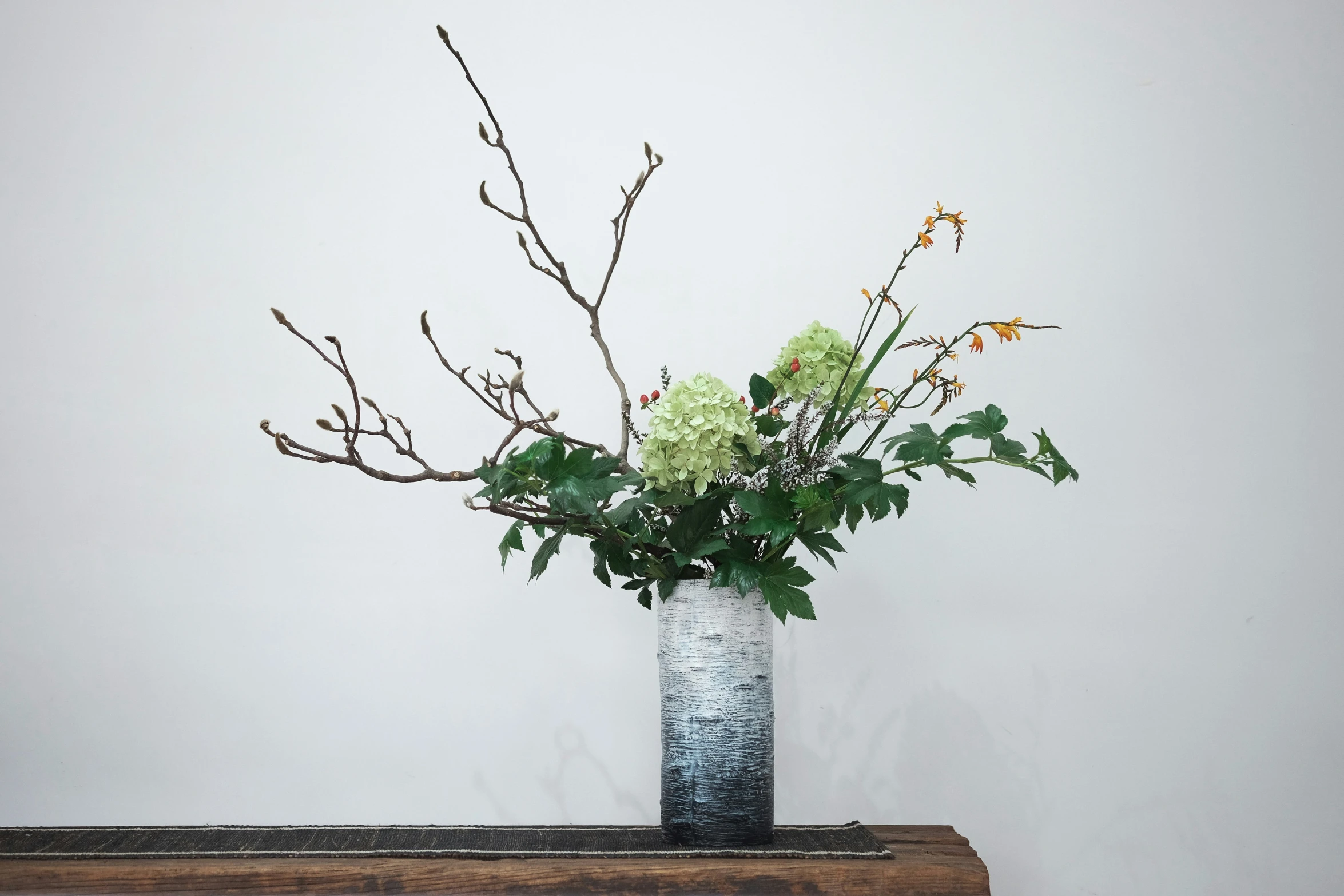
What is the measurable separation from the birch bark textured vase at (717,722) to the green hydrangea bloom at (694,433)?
0.13 m

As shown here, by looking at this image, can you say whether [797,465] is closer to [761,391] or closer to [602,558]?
[761,391]

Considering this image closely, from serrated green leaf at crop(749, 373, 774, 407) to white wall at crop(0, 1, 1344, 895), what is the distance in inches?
15.2

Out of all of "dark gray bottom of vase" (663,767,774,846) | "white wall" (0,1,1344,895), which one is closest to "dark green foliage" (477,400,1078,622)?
"dark gray bottom of vase" (663,767,774,846)

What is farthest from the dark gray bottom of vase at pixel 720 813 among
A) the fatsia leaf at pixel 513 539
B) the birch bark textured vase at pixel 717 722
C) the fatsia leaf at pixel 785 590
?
the fatsia leaf at pixel 513 539

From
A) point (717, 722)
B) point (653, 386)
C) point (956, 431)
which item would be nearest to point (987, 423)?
point (956, 431)

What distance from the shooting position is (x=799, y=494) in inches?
38.1

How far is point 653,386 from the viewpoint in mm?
1417

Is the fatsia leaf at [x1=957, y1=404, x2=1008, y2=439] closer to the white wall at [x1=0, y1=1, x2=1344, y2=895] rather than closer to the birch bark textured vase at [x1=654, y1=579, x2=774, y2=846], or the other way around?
the birch bark textured vase at [x1=654, y1=579, x2=774, y2=846]

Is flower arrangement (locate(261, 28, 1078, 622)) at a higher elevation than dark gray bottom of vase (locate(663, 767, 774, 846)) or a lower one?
higher

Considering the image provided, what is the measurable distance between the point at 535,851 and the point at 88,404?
942mm

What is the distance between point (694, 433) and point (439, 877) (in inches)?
18.6

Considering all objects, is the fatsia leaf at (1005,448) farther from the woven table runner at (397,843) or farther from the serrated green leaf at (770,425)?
the woven table runner at (397,843)

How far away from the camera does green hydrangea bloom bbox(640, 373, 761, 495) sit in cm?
93

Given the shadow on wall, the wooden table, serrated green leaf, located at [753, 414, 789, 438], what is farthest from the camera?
the shadow on wall
